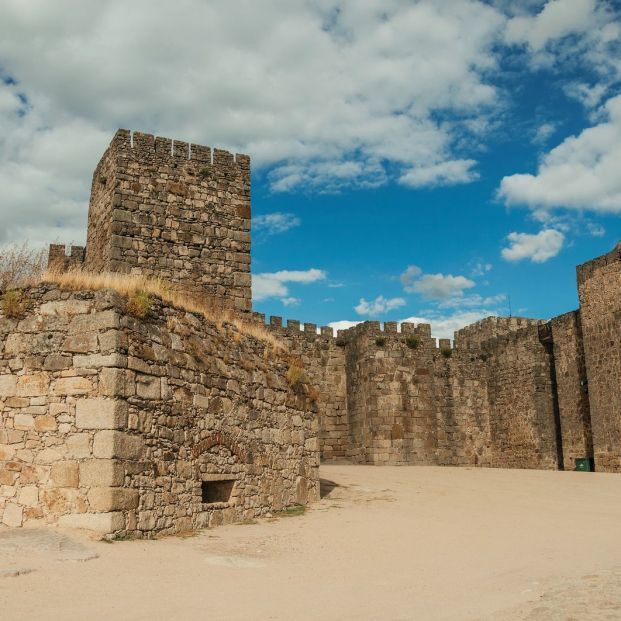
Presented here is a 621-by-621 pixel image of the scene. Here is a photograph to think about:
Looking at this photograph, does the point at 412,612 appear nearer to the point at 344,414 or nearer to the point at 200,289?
the point at 200,289

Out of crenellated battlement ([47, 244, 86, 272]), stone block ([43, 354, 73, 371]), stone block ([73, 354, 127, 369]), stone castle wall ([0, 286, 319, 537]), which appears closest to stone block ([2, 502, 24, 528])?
stone castle wall ([0, 286, 319, 537])

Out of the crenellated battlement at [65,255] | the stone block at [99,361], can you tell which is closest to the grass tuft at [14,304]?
the stone block at [99,361]

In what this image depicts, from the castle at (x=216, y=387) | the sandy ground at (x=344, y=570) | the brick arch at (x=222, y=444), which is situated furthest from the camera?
the brick arch at (x=222, y=444)

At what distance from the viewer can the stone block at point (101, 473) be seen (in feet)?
26.9

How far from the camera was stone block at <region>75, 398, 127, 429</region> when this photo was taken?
839 cm

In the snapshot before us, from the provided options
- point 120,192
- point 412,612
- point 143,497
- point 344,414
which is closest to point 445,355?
point 344,414

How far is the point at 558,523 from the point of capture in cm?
1147

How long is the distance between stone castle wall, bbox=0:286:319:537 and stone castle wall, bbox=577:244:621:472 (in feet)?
46.4

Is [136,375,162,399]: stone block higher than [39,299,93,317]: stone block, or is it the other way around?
[39,299,93,317]: stone block

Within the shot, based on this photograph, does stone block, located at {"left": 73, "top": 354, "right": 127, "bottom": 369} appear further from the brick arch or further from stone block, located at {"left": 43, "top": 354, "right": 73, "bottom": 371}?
the brick arch

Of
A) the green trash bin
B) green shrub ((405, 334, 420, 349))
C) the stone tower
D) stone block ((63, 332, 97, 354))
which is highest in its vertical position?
the stone tower

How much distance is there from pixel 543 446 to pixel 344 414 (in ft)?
23.0

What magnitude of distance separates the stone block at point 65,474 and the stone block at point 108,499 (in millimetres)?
283

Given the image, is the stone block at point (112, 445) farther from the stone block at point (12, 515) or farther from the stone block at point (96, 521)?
the stone block at point (12, 515)
